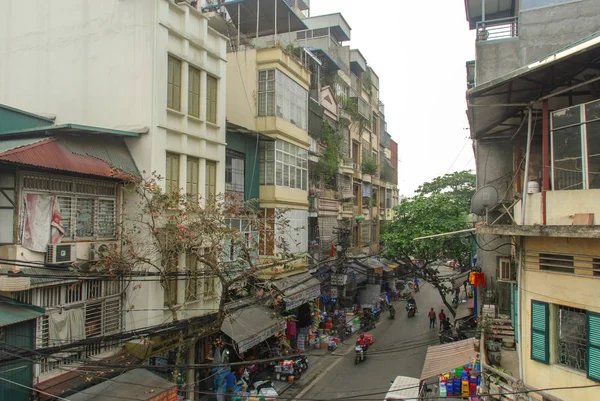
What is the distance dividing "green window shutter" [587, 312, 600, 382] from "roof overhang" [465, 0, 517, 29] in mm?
13446

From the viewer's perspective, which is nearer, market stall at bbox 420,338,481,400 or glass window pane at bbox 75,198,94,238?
glass window pane at bbox 75,198,94,238

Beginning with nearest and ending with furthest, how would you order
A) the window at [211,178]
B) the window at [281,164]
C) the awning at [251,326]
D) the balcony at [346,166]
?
the awning at [251,326]
the window at [211,178]
the window at [281,164]
the balcony at [346,166]

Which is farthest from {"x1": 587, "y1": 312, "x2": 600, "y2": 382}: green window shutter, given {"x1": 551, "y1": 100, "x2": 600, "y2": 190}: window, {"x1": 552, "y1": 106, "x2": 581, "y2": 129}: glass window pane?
{"x1": 552, "y1": 106, "x2": 581, "y2": 129}: glass window pane

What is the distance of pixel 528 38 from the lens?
1331 centimetres

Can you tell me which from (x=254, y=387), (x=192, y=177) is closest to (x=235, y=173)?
(x=192, y=177)

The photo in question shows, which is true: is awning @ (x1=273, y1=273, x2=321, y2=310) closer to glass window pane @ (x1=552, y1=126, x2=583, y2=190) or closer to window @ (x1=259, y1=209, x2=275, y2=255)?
window @ (x1=259, y1=209, x2=275, y2=255)

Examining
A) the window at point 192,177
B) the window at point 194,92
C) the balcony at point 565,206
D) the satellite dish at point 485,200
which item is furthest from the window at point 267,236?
the balcony at point 565,206

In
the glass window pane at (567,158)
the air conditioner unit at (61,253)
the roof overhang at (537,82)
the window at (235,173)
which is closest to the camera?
the roof overhang at (537,82)

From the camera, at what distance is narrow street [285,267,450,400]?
17.8m

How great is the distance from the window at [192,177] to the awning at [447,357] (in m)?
9.24

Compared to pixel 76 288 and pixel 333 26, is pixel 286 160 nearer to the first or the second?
pixel 76 288

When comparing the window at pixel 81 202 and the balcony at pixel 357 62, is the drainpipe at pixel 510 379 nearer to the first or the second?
the window at pixel 81 202

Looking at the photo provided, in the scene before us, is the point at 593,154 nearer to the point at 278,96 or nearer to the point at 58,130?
the point at 58,130

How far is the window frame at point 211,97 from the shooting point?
52.4 ft
